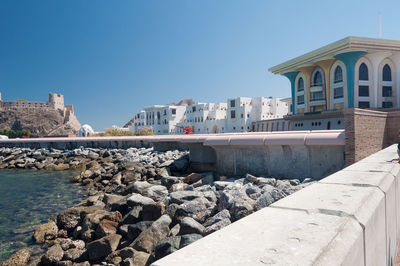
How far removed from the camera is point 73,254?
5672mm

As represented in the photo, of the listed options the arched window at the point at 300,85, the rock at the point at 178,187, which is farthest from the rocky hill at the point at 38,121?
the rock at the point at 178,187

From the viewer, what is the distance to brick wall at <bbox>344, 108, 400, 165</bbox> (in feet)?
24.5

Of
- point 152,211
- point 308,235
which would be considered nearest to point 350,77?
point 152,211

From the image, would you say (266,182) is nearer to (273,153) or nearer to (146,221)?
(273,153)

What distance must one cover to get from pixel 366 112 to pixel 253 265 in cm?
859

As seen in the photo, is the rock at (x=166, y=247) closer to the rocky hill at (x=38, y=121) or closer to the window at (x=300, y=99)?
the window at (x=300, y=99)

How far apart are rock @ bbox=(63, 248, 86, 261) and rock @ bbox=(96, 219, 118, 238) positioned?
0.54 m

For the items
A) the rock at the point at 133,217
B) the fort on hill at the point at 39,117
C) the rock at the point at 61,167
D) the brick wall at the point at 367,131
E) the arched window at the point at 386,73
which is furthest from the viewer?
the fort on hill at the point at 39,117

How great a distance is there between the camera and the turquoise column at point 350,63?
109ft

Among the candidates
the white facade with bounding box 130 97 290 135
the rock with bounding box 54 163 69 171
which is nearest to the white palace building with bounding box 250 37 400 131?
the white facade with bounding box 130 97 290 135

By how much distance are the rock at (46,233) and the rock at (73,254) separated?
1.47 m

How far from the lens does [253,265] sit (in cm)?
119

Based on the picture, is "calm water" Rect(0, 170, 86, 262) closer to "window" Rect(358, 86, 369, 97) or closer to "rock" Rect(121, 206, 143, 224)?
"rock" Rect(121, 206, 143, 224)

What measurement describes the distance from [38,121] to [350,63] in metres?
90.8
